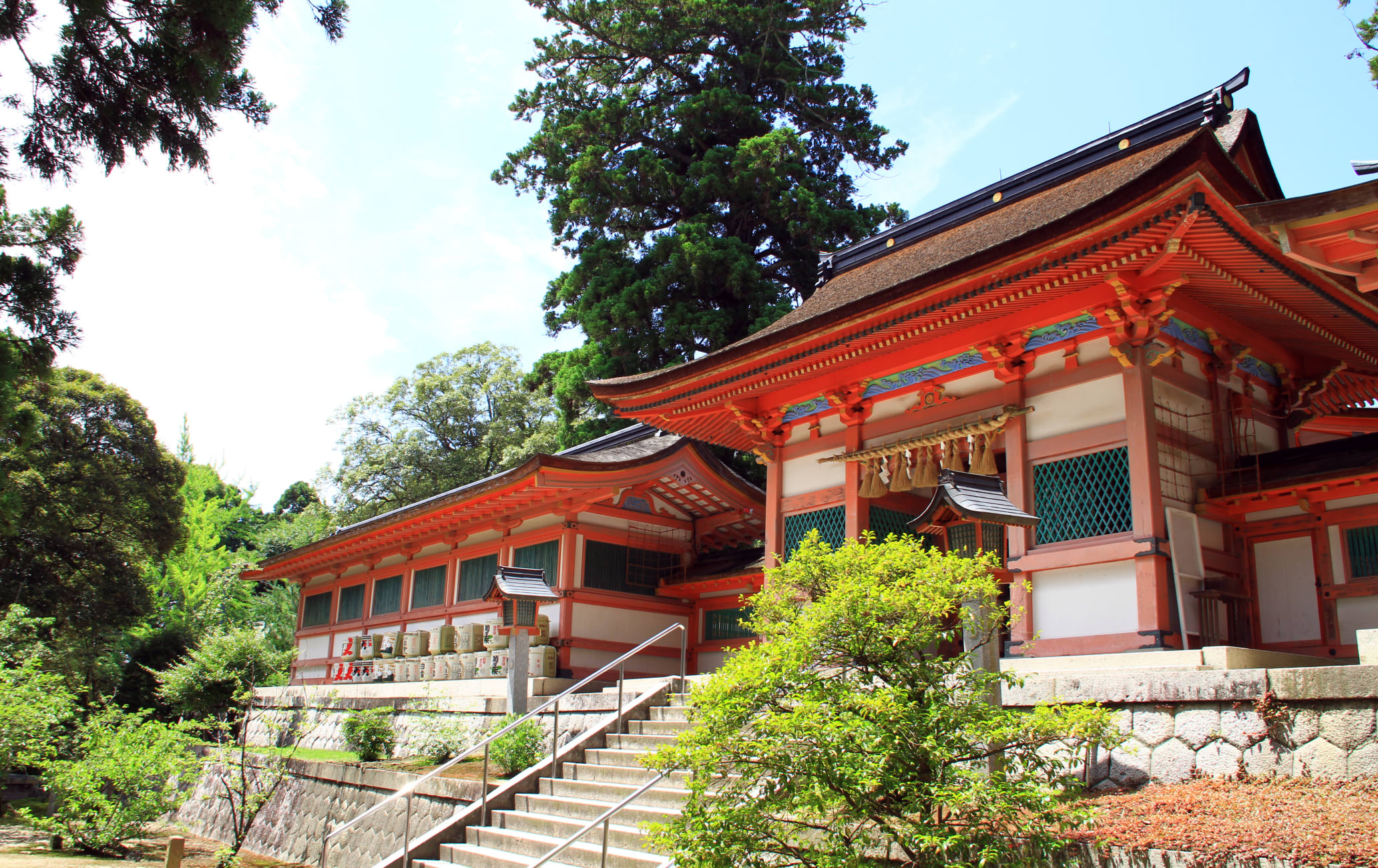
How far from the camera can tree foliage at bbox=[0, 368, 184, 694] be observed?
23984 mm

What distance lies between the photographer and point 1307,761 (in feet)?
19.7

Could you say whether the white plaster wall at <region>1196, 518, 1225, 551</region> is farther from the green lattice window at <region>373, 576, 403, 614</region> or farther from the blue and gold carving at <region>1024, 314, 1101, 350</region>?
the green lattice window at <region>373, 576, 403, 614</region>

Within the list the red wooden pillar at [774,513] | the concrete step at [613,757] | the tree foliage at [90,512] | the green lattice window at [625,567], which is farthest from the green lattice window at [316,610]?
the concrete step at [613,757]

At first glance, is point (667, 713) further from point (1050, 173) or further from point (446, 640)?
point (1050, 173)

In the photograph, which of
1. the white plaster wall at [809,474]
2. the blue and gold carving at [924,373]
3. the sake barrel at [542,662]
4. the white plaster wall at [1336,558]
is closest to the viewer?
the white plaster wall at [1336,558]

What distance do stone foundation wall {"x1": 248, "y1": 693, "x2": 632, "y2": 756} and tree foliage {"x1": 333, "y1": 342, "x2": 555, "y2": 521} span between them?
14.5 m

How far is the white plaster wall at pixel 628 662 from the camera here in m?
16.5

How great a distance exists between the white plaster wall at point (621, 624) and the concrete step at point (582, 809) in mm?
6730

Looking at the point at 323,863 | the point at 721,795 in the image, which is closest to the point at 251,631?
the point at 323,863

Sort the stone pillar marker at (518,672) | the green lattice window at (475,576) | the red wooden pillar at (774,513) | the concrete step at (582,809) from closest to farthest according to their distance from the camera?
the concrete step at (582,809) → the stone pillar marker at (518,672) → the red wooden pillar at (774,513) → the green lattice window at (475,576)

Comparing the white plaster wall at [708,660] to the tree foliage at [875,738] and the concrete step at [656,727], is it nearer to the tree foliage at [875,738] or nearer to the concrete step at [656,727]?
the concrete step at [656,727]

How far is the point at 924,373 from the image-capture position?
11.9 metres

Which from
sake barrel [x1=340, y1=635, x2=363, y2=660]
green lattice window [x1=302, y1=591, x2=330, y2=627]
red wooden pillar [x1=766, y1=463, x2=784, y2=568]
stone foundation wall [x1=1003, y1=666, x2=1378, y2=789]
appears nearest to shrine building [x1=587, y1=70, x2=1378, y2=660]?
red wooden pillar [x1=766, y1=463, x2=784, y2=568]

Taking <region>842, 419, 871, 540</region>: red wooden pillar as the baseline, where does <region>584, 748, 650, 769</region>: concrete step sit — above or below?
below
